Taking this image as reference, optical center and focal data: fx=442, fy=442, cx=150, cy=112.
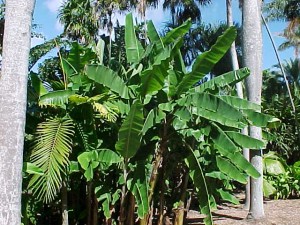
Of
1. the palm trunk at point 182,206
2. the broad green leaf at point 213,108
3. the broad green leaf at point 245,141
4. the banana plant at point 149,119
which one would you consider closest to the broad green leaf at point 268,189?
the palm trunk at point 182,206

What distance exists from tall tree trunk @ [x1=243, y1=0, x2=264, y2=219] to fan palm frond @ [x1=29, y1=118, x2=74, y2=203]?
5.52m

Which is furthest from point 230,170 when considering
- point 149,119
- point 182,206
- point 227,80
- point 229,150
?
point 149,119

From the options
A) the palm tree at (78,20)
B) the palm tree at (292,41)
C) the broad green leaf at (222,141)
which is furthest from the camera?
the palm tree at (292,41)

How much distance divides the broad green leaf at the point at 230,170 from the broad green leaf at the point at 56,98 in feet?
10.5

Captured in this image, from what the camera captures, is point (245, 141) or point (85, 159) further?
point (245, 141)

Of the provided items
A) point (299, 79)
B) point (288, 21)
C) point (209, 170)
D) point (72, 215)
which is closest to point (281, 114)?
point (299, 79)

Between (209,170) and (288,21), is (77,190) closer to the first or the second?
A: (209,170)

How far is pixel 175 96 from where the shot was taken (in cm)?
833

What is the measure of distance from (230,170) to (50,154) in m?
3.50

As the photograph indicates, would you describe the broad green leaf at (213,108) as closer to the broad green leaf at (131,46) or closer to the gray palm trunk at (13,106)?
the broad green leaf at (131,46)

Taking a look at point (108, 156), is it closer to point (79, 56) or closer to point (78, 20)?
point (79, 56)

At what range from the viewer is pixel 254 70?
37.9ft

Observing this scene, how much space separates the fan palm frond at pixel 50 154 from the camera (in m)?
7.24

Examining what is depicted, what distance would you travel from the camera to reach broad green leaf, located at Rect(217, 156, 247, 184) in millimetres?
8504
